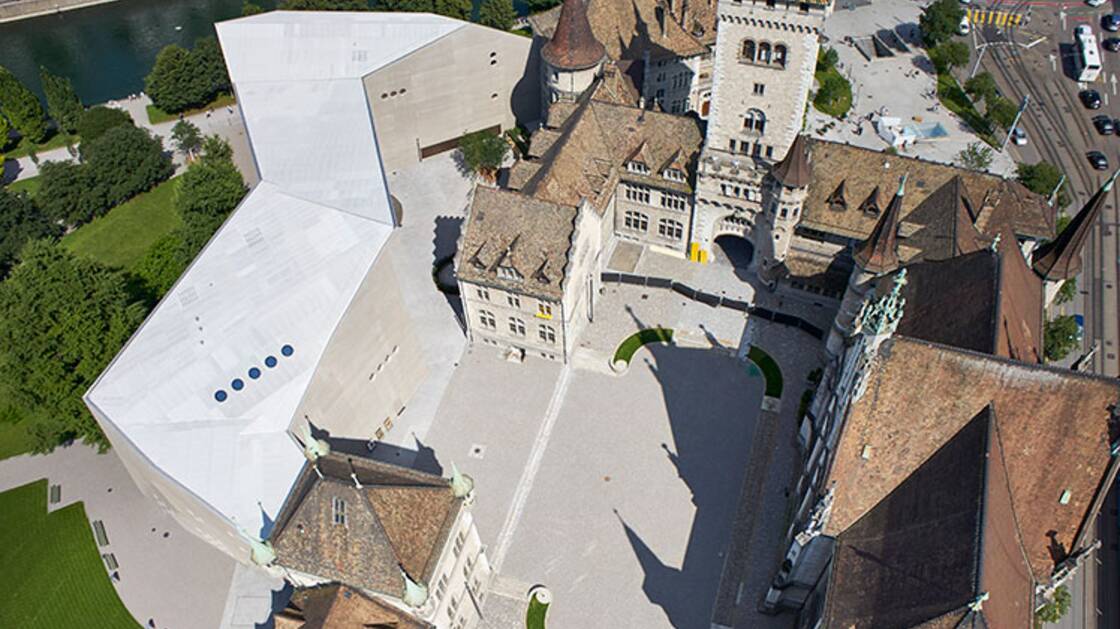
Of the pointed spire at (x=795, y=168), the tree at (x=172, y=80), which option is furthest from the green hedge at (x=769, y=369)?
the tree at (x=172, y=80)

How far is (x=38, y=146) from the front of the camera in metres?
108

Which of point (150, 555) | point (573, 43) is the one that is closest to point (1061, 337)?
point (573, 43)

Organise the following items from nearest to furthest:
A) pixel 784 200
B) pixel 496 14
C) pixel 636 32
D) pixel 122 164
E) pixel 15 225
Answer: pixel 784 200 → pixel 15 225 → pixel 122 164 → pixel 636 32 → pixel 496 14

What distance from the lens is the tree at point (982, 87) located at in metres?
104

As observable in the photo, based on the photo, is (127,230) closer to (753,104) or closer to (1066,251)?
(753,104)

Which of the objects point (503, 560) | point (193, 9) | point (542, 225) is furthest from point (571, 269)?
point (193, 9)

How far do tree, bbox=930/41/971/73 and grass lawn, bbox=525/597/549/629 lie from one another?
308 ft

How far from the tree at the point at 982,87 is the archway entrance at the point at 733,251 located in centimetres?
4551

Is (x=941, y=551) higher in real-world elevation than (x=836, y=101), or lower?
higher

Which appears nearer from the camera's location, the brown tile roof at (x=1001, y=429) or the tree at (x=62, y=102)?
the brown tile roof at (x=1001, y=429)

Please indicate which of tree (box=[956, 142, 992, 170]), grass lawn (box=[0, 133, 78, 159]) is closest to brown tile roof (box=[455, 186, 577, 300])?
tree (box=[956, 142, 992, 170])

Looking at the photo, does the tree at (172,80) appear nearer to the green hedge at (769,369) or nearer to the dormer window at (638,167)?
the dormer window at (638,167)

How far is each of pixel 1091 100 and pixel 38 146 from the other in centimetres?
14417

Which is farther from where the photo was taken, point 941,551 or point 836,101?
point 836,101
